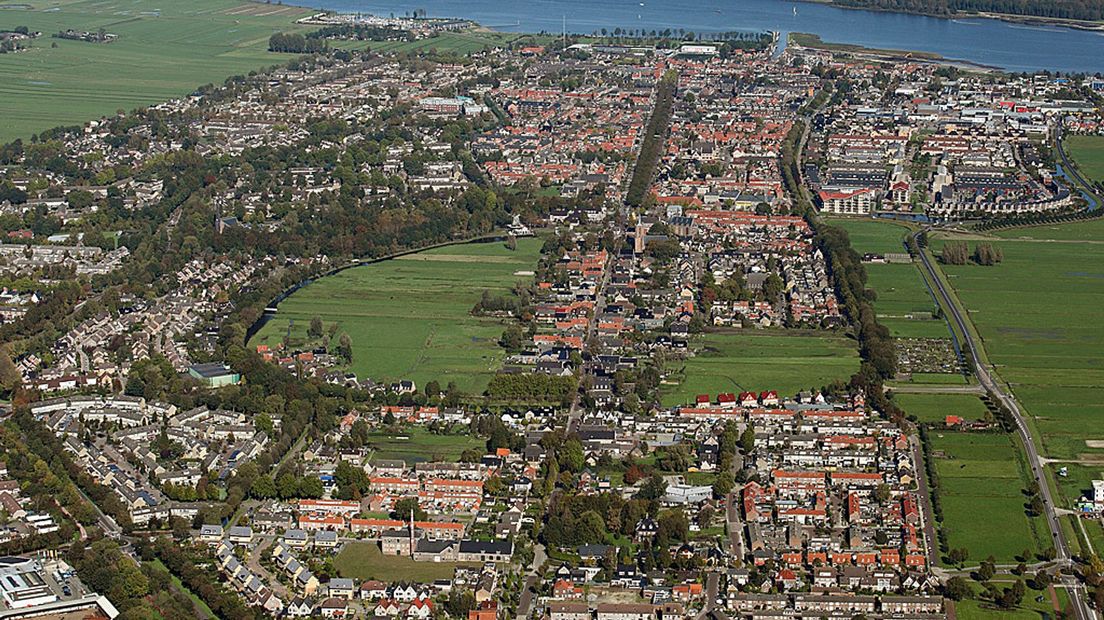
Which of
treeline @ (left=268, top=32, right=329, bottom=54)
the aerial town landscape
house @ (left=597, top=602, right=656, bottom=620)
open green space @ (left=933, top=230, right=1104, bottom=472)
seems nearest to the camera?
house @ (left=597, top=602, right=656, bottom=620)

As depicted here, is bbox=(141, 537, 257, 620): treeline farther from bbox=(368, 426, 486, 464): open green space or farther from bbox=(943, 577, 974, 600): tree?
bbox=(943, 577, 974, 600): tree

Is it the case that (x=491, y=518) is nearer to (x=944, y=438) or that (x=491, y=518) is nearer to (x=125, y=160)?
(x=944, y=438)

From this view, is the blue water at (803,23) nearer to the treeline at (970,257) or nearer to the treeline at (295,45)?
the treeline at (295,45)

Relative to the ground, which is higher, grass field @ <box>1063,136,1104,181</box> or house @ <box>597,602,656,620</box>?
house @ <box>597,602,656,620</box>

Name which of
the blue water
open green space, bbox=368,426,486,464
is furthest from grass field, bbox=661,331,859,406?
the blue water

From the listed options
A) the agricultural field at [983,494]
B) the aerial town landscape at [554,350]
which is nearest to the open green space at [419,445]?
the aerial town landscape at [554,350]

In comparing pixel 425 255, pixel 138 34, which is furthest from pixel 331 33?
pixel 425 255
